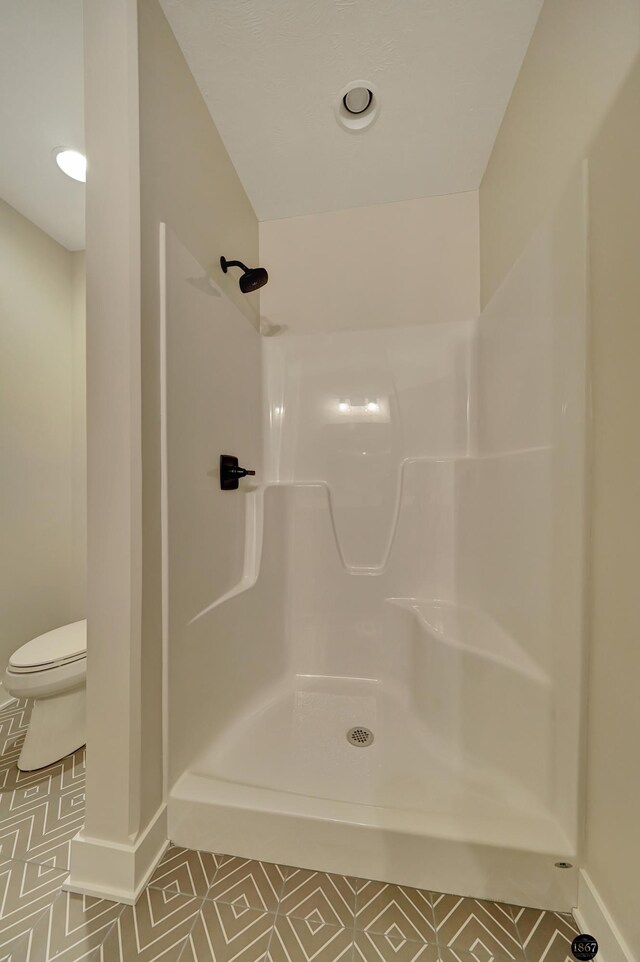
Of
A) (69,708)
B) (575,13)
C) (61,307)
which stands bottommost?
(69,708)

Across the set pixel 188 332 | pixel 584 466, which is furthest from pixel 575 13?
pixel 188 332

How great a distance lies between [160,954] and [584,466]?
1280 millimetres

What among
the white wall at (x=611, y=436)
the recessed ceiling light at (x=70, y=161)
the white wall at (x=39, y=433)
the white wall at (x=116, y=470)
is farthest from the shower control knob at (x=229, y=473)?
the recessed ceiling light at (x=70, y=161)

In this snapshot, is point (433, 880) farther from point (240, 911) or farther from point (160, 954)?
point (160, 954)


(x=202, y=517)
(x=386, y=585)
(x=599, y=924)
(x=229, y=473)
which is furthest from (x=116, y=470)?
(x=599, y=924)

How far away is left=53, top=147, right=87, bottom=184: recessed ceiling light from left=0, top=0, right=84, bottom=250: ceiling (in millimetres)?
24

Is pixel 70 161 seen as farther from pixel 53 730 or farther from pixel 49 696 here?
pixel 53 730

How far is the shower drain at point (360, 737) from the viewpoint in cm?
120

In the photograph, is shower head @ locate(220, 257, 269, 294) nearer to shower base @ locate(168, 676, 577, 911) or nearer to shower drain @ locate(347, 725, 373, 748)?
shower base @ locate(168, 676, 577, 911)

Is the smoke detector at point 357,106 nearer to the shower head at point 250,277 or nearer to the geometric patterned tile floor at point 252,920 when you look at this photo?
the shower head at point 250,277

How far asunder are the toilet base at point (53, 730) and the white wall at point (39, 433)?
567 mm

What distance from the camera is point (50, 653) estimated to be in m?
1.29

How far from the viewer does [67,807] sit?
40.3 inches

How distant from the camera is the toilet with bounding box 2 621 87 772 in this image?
1188 mm
